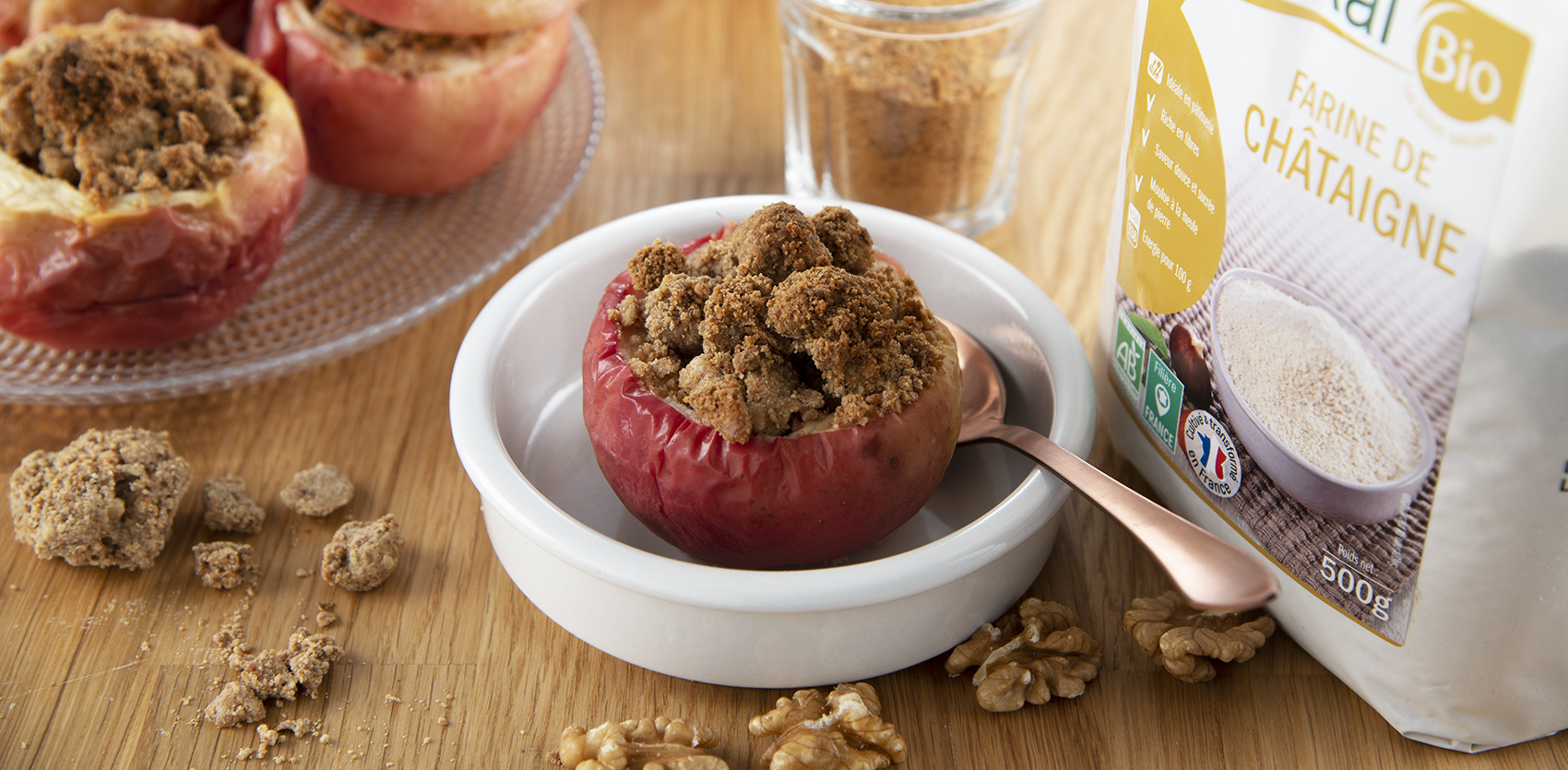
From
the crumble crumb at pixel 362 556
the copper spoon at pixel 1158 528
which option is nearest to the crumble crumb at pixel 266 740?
the crumble crumb at pixel 362 556

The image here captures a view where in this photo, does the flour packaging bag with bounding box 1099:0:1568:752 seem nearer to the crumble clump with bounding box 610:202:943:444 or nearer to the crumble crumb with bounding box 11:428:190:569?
the crumble clump with bounding box 610:202:943:444

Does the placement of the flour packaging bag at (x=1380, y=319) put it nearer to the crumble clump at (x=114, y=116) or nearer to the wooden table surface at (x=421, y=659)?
the wooden table surface at (x=421, y=659)

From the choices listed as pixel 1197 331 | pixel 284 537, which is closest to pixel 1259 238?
pixel 1197 331

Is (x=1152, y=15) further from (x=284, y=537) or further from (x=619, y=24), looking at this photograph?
(x=619, y=24)

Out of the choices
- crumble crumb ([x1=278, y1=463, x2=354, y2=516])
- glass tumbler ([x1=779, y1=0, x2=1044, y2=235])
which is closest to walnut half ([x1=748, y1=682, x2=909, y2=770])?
crumble crumb ([x1=278, y1=463, x2=354, y2=516])

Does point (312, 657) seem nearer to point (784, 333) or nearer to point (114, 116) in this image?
point (784, 333)

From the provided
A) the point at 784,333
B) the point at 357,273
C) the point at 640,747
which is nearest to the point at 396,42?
the point at 357,273

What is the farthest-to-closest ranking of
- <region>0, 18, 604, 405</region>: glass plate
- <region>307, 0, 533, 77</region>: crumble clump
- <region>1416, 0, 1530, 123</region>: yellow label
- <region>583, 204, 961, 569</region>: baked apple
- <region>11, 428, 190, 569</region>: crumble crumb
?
<region>307, 0, 533, 77</region>: crumble clump → <region>0, 18, 604, 405</region>: glass plate → <region>11, 428, 190, 569</region>: crumble crumb → <region>583, 204, 961, 569</region>: baked apple → <region>1416, 0, 1530, 123</region>: yellow label
